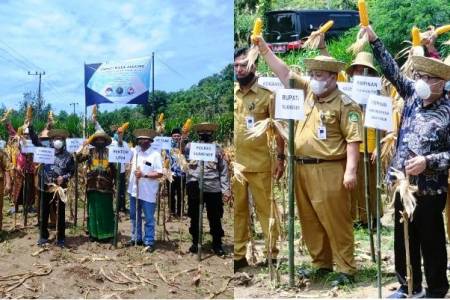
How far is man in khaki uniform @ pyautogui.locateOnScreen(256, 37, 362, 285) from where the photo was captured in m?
3.99

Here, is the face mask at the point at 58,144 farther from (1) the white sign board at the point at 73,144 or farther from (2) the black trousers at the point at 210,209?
(2) the black trousers at the point at 210,209

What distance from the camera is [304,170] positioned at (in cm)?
414

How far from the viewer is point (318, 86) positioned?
13.3 feet

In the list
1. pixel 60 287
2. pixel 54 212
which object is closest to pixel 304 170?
pixel 60 287

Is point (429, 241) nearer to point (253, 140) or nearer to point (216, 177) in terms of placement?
point (253, 140)

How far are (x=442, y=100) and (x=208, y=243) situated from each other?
410 cm

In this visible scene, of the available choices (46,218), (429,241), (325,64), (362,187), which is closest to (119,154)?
(46,218)

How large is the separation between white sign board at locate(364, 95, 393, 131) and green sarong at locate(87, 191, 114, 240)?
4.54 metres

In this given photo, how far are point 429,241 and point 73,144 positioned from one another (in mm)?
5114

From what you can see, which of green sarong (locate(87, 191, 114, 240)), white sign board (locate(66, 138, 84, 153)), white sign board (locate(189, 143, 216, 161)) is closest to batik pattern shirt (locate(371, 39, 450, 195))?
white sign board (locate(189, 143, 216, 161))

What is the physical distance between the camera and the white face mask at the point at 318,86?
4031mm

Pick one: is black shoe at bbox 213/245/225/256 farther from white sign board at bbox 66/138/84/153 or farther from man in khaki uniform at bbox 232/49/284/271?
white sign board at bbox 66/138/84/153

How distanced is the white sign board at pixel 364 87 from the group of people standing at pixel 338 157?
81 mm

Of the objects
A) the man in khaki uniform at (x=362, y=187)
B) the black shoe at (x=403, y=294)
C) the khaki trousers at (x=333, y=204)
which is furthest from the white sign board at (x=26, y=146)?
the black shoe at (x=403, y=294)
